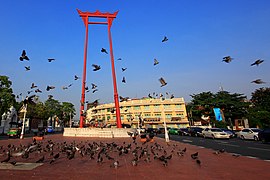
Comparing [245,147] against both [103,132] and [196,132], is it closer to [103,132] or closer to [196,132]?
[103,132]

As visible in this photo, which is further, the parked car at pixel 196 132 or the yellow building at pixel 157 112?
the yellow building at pixel 157 112

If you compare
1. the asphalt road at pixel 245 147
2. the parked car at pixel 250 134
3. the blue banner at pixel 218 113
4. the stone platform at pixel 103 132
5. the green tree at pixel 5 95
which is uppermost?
the green tree at pixel 5 95

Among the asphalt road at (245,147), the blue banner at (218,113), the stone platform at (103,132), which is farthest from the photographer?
the blue banner at (218,113)

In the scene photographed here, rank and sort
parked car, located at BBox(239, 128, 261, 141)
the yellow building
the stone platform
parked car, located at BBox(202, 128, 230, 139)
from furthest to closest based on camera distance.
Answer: the yellow building, parked car, located at BBox(202, 128, 230, 139), the stone platform, parked car, located at BBox(239, 128, 261, 141)

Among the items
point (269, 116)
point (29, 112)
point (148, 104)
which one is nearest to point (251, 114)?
point (269, 116)

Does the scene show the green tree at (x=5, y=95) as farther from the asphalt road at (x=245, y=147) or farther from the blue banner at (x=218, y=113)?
the blue banner at (x=218, y=113)

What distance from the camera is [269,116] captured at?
33312mm

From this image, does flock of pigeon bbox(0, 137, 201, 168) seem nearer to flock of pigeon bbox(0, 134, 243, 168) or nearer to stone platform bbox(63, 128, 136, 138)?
flock of pigeon bbox(0, 134, 243, 168)

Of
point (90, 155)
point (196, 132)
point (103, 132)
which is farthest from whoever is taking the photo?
point (196, 132)

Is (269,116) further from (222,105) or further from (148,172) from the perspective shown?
(148,172)

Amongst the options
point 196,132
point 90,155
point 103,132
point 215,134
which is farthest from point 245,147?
point 196,132

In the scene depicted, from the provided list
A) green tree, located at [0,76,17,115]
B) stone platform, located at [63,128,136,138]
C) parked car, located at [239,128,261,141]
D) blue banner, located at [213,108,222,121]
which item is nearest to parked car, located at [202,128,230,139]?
parked car, located at [239,128,261,141]

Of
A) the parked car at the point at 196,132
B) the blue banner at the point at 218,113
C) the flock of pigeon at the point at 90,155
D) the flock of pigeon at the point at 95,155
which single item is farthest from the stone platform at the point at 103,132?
the blue banner at the point at 218,113

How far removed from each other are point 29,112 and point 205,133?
44.9m
